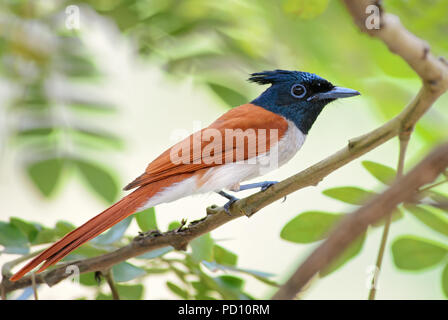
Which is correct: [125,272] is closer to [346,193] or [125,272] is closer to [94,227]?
[94,227]

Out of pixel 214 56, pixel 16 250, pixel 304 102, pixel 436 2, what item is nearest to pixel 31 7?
pixel 214 56

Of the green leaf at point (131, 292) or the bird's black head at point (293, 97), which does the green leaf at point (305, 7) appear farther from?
the green leaf at point (131, 292)

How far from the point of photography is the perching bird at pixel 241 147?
1112 millimetres

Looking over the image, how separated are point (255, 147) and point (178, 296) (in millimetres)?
391

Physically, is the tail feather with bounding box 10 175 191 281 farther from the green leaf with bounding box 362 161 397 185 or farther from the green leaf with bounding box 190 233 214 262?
the green leaf with bounding box 362 161 397 185

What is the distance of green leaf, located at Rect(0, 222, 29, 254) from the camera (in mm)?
1154

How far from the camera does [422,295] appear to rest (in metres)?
1.04

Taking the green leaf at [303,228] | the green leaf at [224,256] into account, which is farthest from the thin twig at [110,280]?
the green leaf at [303,228]

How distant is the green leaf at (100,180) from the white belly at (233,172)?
0.22 metres

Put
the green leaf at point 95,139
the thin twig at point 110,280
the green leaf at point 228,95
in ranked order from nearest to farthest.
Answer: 1. the thin twig at point 110,280
2. the green leaf at point 228,95
3. the green leaf at point 95,139

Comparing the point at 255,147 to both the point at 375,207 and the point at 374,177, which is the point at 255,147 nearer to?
the point at 374,177

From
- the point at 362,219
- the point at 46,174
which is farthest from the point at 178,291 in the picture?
the point at 362,219

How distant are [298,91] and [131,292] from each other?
25.0 inches

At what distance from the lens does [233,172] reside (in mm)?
1212
